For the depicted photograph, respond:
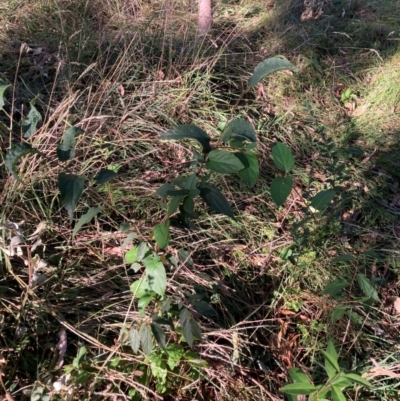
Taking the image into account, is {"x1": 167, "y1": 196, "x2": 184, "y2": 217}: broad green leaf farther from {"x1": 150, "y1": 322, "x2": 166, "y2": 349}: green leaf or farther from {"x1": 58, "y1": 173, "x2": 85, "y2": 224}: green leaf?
{"x1": 150, "y1": 322, "x2": 166, "y2": 349}: green leaf

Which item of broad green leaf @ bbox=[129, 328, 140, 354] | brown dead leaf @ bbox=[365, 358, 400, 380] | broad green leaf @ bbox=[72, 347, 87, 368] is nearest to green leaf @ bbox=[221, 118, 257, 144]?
broad green leaf @ bbox=[129, 328, 140, 354]

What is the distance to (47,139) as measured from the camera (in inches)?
71.7

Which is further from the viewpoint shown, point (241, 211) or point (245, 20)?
point (245, 20)

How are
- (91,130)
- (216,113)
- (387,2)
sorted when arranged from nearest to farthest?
(91,130), (216,113), (387,2)

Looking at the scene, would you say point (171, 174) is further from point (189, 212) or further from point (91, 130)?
point (189, 212)

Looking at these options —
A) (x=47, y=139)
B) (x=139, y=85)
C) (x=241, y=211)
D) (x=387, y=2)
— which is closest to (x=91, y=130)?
(x=47, y=139)

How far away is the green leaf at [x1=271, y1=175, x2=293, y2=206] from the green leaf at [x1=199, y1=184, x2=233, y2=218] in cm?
17

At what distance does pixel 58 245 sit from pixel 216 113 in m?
1.12

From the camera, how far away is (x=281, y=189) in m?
1.24

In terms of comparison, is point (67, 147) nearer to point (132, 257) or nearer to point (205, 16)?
point (132, 257)

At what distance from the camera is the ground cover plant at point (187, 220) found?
129 centimetres

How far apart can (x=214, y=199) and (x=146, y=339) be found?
1.42 feet

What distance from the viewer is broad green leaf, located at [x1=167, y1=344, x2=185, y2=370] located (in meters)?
1.37

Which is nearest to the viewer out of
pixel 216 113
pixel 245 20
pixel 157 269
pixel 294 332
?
pixel 157 269
